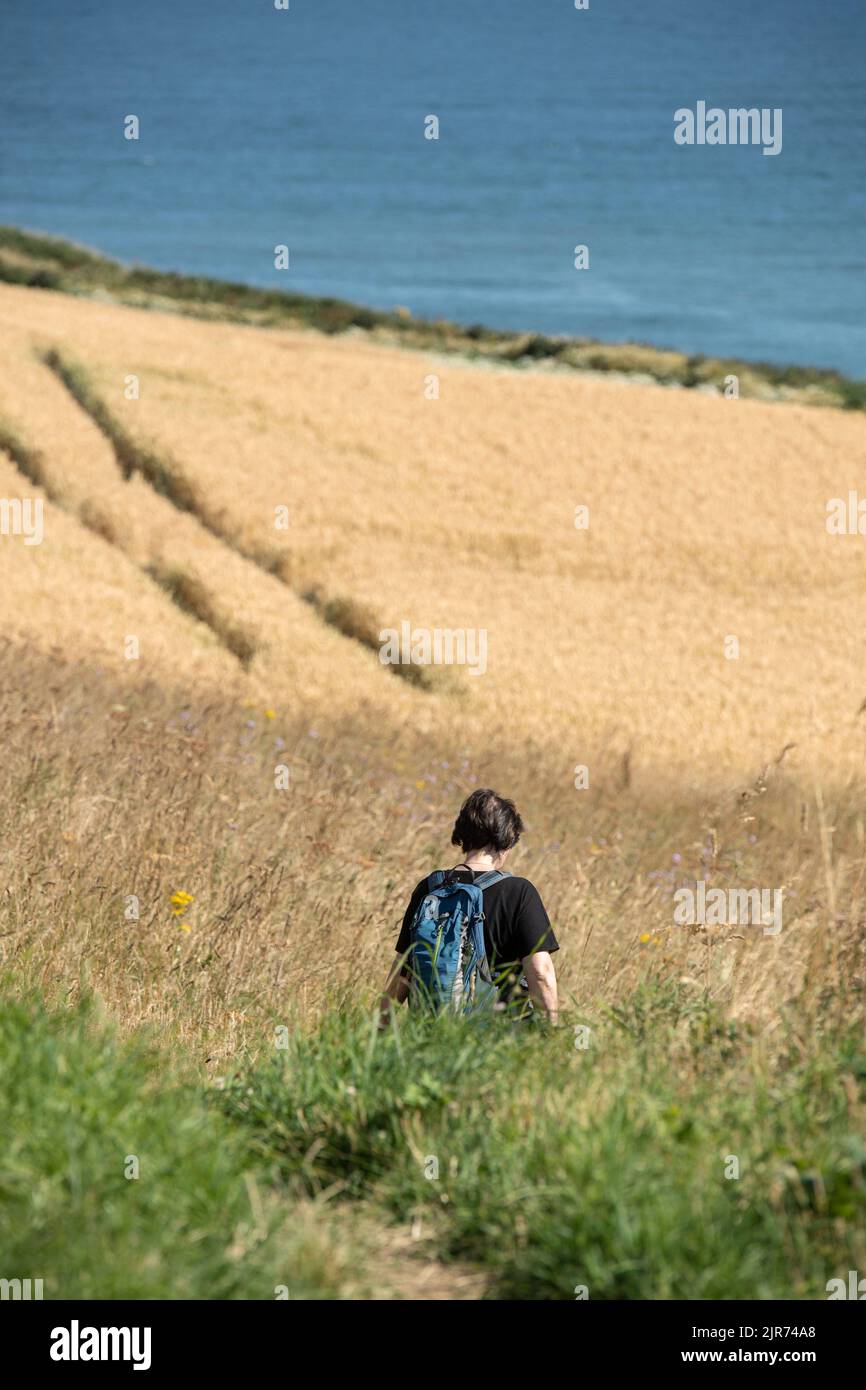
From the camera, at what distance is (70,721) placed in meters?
8.77

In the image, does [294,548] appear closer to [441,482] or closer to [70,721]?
[441,482]

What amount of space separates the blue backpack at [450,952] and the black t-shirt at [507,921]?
5 cm

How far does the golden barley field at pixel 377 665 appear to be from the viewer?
5.78 m

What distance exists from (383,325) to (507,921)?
209ft

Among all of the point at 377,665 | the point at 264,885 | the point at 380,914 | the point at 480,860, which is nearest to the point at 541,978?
the point at 480,860

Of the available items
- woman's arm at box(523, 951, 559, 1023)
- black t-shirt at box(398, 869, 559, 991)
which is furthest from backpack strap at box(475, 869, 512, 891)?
woman's arm at box(523, 951, 559, 1023)

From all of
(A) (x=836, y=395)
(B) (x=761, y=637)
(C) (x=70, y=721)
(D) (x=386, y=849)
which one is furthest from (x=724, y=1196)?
(A) (x=836, y=395)

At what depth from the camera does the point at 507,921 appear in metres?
4.48

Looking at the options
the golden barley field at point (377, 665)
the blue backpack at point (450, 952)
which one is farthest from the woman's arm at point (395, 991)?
the golden barley field at point (377, 665)

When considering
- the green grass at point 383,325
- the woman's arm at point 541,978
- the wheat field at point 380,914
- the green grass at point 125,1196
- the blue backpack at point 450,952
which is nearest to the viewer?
the green grass at point 125,1196

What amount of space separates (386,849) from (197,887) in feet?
4.19

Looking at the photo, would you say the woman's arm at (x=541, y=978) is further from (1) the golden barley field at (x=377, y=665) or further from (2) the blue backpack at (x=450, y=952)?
(1) the golden barley field at (x=377, y=665)
